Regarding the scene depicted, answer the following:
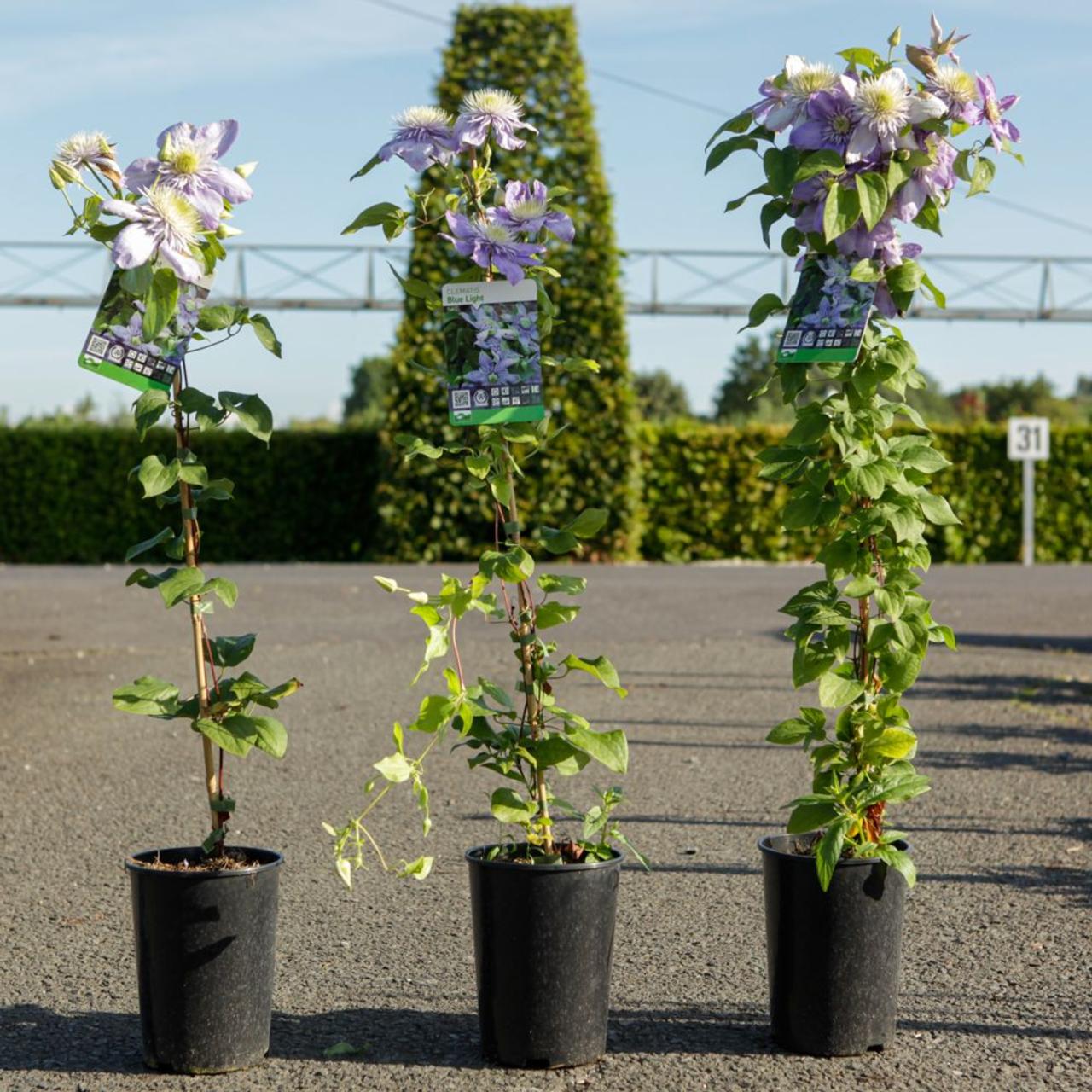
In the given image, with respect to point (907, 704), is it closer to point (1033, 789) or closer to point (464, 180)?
point (1033, 789)

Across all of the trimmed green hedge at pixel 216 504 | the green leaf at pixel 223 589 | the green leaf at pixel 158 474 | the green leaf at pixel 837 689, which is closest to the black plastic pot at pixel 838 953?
the green leaf at pixel 837 689

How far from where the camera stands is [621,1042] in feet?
10.6

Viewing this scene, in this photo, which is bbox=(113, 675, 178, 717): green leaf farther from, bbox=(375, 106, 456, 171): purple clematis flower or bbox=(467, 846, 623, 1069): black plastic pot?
bbox=(375, 106, 456, 171): purple clematis flower

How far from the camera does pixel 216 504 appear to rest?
17547mm

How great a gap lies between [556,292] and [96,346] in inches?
503

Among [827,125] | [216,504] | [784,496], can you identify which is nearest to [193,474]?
[827,125]

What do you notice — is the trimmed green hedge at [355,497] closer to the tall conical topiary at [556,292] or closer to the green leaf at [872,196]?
the tall conical topiary at [556,292]

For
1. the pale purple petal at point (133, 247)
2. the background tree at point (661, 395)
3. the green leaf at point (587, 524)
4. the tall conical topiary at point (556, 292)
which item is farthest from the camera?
the background tree at point (661, 395)

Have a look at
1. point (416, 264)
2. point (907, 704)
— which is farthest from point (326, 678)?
→ point (416, 264)

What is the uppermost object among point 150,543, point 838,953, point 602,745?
point 150,543

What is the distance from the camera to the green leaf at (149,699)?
10.1 ft

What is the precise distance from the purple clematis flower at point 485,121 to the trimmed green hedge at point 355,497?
14011 mm

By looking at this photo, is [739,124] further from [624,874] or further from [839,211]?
[624,874]

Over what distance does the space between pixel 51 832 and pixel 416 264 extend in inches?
441
